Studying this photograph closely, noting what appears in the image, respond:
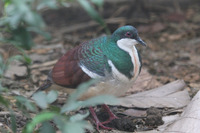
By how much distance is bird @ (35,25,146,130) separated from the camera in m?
3.59

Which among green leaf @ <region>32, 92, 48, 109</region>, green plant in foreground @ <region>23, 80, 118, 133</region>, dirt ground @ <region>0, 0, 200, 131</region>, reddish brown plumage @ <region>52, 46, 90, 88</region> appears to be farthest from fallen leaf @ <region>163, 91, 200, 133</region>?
green leaf @ <region>32, 92, 48, 109</region>

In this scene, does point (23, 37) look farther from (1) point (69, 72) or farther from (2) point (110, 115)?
(2) point (110, 115)

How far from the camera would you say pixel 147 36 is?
6.80 metres

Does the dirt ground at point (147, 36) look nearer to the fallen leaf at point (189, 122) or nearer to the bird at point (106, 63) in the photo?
the fallen leaf at point (189, 122)

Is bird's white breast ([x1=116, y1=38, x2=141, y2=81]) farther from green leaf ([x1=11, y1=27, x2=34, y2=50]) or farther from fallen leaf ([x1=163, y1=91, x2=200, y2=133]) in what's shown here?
green leaf ([x1=11, y1=27, x2=34, y2=50])

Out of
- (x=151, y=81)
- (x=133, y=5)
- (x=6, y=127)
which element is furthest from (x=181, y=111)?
(x=133, y=5)

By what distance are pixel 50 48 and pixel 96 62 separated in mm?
2742

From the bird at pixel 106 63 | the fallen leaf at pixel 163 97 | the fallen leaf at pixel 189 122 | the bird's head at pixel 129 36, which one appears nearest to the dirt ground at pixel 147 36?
the fallen leaf at pixel 163 97

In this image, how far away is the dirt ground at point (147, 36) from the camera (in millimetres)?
5305

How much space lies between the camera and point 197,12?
770 centimetres

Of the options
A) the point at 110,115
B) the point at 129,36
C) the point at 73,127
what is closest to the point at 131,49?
the point at 129,36

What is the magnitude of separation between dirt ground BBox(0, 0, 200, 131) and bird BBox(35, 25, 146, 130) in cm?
119

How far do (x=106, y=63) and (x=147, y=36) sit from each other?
3.31m

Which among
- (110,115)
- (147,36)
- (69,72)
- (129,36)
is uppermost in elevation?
(129,36)
